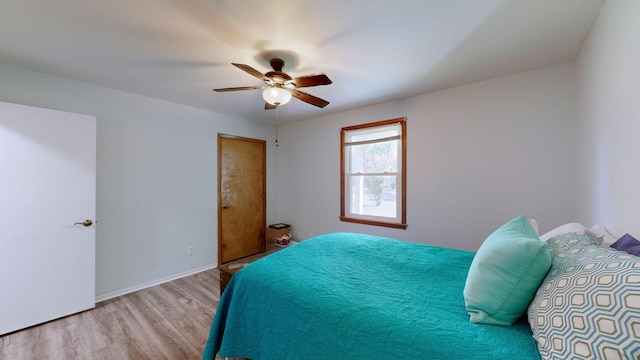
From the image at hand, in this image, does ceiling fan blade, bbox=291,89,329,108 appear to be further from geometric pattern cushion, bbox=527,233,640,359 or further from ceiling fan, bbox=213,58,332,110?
geometric pattern cushion, bbox=527,233,640,359

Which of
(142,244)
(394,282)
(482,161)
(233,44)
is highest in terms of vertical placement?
(233,44)

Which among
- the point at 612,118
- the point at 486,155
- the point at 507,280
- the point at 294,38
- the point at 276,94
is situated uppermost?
the point at 294,38

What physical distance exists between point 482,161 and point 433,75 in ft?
3.47

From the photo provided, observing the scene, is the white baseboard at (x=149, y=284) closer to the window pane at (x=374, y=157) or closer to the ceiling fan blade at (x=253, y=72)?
the window pane at (x=374, y=157)

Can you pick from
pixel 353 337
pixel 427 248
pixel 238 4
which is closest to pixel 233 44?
pixel 238 4

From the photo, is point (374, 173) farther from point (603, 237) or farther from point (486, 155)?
point (603, 237)

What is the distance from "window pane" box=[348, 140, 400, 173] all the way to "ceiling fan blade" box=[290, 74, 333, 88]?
1.70 metres

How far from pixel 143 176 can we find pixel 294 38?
8.54 feet

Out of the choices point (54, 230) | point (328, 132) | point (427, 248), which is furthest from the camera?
point (328, 132)

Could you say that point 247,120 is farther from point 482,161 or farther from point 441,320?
point 441,320

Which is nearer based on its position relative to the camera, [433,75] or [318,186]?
[433,75]

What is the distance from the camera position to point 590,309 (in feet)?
2.35

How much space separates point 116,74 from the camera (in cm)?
244

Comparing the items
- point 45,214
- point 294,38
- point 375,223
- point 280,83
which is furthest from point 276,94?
point 45,214
